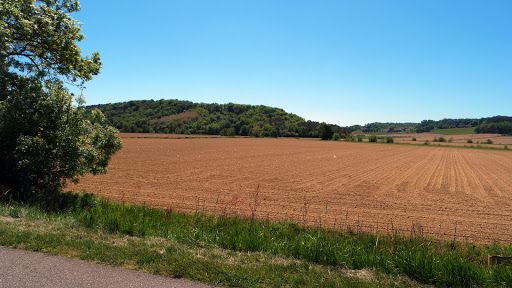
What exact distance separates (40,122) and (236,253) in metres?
7.81

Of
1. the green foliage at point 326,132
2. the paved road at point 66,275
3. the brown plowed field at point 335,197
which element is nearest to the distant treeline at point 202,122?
the green foliage at point 326,132

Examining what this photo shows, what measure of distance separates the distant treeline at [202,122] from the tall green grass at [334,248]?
5478 inches

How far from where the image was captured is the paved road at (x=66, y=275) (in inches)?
191

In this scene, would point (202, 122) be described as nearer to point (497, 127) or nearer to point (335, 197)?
point (497, 127)

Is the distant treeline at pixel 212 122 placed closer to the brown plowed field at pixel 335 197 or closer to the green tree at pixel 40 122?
the brown plowed field at pixel 335 197

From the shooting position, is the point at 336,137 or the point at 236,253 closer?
the point at 236,253

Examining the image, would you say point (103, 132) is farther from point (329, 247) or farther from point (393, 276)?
point (393, 276)

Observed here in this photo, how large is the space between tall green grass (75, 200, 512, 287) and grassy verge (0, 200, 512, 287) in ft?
0.05

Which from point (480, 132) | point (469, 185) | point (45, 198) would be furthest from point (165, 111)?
point (45, 198)

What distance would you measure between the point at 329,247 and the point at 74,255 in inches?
169

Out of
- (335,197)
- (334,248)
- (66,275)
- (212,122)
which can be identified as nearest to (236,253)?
(334,248)

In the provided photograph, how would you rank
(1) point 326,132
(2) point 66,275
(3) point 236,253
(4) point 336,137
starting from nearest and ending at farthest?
(2) point 66,275, (3) point 236,253, (1) point 326,132, (4) point 336,137

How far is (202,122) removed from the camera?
6599 inches

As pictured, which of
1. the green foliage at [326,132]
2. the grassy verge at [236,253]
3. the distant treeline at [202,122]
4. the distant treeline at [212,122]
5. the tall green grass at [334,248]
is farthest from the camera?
the distant treeline at [202,122]
